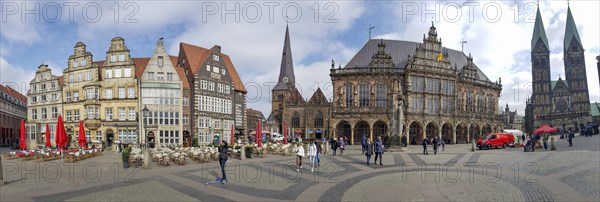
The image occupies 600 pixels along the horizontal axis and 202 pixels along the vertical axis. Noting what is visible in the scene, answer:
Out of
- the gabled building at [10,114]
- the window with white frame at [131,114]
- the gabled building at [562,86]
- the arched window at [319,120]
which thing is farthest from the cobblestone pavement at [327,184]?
the gabled building at [562,86]

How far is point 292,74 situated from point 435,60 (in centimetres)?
3686

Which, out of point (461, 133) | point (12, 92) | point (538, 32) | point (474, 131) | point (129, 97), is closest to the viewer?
point (129, 97)

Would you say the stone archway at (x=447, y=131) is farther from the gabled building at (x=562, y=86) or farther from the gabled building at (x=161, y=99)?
the gabled building at (x=562, y=86)

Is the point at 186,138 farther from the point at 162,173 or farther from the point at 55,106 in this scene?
the point at 162,173

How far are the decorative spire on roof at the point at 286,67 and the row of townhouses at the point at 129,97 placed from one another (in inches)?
1456

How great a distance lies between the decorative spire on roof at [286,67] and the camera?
85.5 m

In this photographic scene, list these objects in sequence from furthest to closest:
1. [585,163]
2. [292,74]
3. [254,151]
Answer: [292,74], [254,151], [585,163]

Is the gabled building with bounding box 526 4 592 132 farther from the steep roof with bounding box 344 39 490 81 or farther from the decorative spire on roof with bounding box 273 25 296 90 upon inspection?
the decorative spire on roof with bounding box 273 25 296 90

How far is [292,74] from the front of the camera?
88000 mm

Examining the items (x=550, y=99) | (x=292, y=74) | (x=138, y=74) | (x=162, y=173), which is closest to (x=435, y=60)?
(x=292, y=74)

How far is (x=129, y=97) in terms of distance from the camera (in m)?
42.7

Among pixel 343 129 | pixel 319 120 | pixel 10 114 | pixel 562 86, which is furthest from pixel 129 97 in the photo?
Result: pixel 562 86

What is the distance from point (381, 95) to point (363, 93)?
2688 millimetres

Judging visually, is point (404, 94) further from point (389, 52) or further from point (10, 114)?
point (10, 114)
